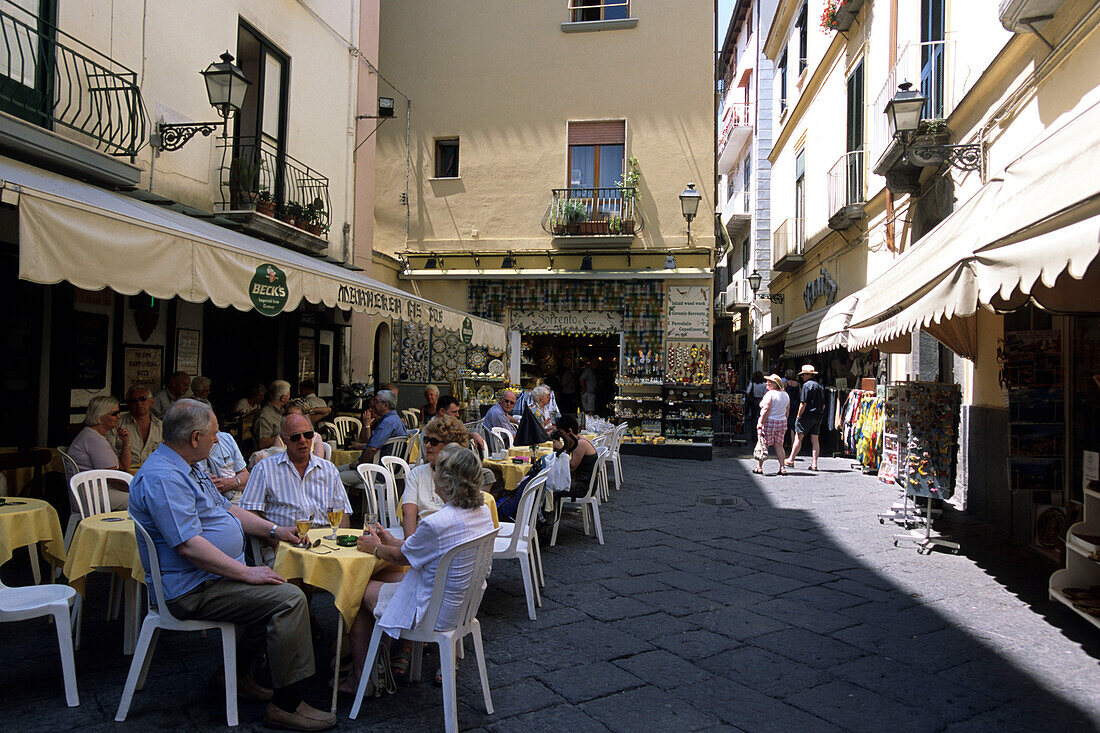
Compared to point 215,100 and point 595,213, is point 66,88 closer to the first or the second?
point 215,100

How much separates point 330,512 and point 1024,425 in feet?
16.7

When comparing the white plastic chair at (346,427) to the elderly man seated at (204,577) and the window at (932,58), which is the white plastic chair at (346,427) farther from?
the window at (932,58)

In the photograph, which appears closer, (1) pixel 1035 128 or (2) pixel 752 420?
(1) pixel 1035 128

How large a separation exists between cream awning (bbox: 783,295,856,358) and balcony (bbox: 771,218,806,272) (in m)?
1.75

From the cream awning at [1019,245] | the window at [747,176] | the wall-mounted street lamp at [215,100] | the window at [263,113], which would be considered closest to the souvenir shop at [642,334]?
the window at [263,113]

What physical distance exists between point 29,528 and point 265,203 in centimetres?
534

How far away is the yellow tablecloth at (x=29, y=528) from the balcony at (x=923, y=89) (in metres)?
8.72

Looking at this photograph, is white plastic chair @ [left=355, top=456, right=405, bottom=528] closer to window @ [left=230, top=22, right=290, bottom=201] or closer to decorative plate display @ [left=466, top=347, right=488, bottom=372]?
window @ [left=230, top=22, right=290, bottom=201]

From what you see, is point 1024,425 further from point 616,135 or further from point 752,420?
point 752,420

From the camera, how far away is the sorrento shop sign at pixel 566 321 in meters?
14.2

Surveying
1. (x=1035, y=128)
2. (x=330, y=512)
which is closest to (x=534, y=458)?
(x=330, y=512)

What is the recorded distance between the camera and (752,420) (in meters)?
20.8

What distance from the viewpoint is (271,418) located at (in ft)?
22.0

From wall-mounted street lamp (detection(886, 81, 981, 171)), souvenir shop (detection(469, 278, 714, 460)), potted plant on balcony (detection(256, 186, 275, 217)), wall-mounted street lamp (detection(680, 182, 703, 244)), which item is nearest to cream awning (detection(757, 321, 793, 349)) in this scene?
souvenir shop (detection(469, 278, 714, 460))
